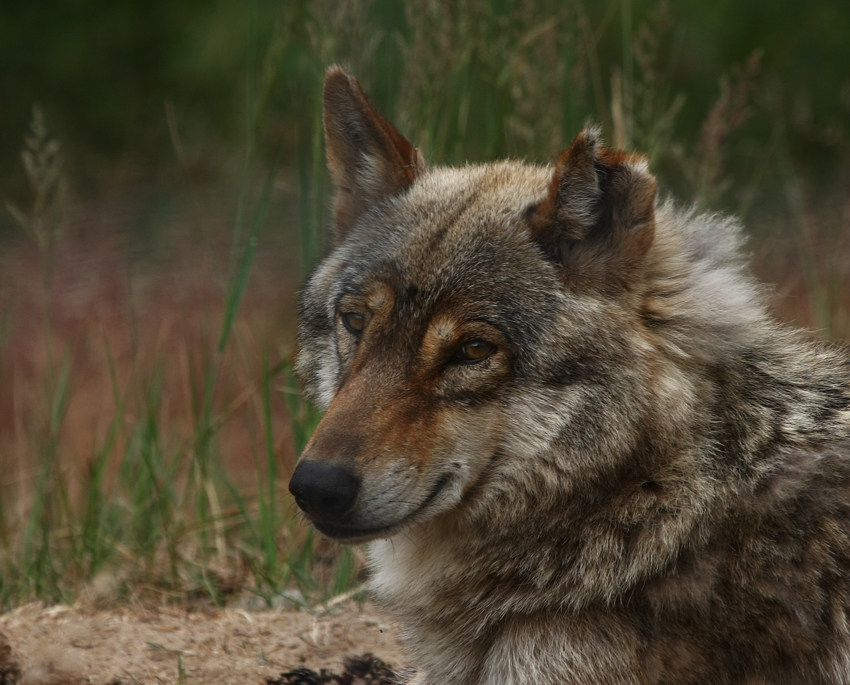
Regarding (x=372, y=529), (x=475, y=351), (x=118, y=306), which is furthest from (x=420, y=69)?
(x=118, y=306)

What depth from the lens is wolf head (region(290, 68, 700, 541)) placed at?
9.75 ft

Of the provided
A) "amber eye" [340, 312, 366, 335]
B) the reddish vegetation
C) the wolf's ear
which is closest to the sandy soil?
"amber eye" [340, 312, 366, 335]

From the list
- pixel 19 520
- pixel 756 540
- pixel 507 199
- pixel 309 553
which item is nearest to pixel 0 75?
pixel 19 520

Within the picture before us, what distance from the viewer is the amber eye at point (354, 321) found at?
11.1 feet

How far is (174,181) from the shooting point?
51.9 ft

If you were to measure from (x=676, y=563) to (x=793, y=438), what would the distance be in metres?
0.52

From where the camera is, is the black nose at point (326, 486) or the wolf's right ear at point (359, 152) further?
the wolf's right ear at point (359, 152)

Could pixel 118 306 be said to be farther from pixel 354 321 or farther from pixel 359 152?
pixel 354 321

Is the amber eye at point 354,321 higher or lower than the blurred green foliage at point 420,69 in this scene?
lower

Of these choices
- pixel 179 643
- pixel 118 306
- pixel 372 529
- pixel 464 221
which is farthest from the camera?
pixel 118 306

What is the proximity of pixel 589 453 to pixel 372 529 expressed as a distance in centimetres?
67

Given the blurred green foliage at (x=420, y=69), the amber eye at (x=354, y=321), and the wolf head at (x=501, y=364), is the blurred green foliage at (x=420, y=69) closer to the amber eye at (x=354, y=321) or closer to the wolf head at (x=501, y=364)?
the amber eye at (x=354, y=321)

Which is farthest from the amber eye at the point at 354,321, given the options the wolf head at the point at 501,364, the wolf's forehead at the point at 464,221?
the wolf's forehead at the point at 464,221

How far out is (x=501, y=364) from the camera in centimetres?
312
